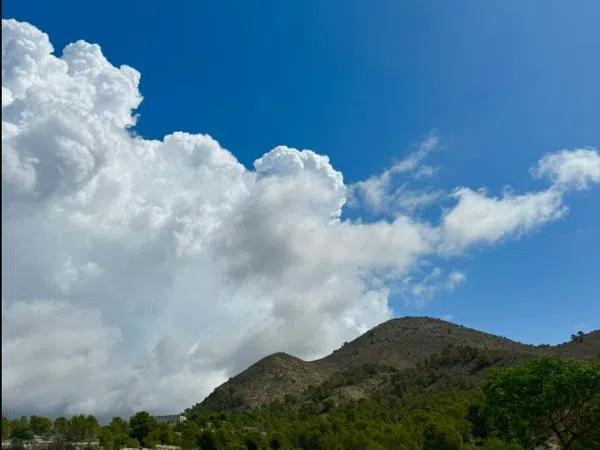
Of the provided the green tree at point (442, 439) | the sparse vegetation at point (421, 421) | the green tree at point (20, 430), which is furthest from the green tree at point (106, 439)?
the green tree at point (442, 439)

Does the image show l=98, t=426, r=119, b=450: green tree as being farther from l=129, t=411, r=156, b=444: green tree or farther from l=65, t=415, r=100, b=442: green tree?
l=129, t=411, r=156, b=444: green tree

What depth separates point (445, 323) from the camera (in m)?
154

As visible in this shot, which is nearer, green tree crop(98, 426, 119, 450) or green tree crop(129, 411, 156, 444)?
green tree crop(98, 426, 119, 450)

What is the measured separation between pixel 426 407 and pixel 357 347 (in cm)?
8129

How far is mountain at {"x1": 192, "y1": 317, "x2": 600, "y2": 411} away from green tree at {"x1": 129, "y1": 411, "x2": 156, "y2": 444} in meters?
47.3

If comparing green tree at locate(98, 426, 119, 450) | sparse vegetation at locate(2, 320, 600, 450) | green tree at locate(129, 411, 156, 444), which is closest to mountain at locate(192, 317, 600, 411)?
sparse vegetation at locate(2, 320, 600, 450)

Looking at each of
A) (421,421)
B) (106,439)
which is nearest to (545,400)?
(421,421)

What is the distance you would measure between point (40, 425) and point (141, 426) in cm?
970

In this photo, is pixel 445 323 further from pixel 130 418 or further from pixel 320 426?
pixel 130 418

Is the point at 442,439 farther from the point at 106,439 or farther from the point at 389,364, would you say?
the point at 389,364

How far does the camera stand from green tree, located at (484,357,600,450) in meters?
35.7

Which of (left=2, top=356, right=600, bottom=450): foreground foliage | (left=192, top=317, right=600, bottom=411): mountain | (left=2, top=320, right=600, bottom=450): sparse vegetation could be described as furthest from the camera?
(left=192, top=317, right=600, bottom=411): mountain

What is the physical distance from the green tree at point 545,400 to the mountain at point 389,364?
48.3m

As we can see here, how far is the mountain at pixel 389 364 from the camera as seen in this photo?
97.4m
